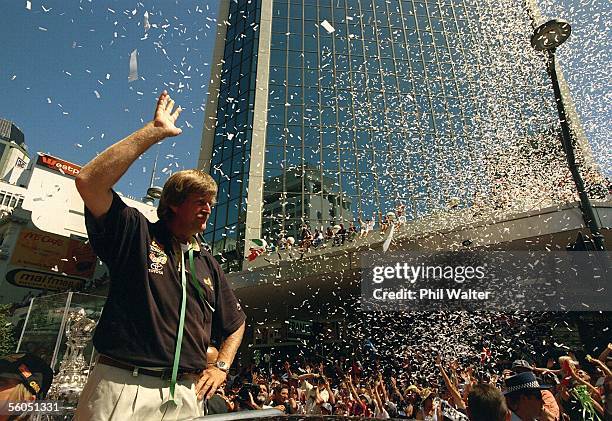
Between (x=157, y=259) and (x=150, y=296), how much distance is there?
152 millimetres

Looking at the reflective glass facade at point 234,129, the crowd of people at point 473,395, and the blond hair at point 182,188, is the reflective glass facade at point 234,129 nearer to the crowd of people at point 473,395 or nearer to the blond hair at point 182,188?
the crowd of people at point 473,395

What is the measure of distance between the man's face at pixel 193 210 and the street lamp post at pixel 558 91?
6.95m

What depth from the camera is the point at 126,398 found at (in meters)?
1.11

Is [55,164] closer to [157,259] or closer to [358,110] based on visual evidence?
[358,110]

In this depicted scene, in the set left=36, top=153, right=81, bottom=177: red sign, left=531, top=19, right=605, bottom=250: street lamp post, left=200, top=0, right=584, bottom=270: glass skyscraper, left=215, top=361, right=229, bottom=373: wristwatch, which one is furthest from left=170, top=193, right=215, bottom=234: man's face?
left=36, top=153, right=81, bottom=177: red sign

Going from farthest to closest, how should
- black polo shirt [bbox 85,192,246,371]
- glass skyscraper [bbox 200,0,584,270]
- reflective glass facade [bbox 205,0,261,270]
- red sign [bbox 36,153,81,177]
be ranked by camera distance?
red sign [bbox 36,153,81,177]
reflective glass facade [bbox 205,0,261,270]
glass skyscraper [bbox 200,0,584,270]
black polo shirt [bbox 85,192,246,371]

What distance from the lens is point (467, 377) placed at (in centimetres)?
682

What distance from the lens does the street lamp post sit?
20.5 feet

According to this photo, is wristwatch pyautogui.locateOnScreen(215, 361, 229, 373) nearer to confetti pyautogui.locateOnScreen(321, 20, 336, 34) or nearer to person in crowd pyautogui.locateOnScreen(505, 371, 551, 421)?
person in crowd pyautogui.locateOnScreen(505, 371, 551, 421)

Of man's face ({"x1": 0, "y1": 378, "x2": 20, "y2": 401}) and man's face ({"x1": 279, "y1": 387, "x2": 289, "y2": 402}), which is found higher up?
man's face ({"x1": 0, "y1": 378, "x2": 20, "y2": 401})

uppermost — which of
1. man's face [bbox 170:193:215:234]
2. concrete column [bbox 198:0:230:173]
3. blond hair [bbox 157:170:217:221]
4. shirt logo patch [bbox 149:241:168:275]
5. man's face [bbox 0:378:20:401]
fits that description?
concrete column [bbox 198:0:230:173]

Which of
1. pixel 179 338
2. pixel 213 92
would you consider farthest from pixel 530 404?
pixel 213 92

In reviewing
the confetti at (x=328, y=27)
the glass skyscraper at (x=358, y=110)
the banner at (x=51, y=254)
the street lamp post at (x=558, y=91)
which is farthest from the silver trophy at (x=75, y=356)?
the banner at (x=51, y=254)

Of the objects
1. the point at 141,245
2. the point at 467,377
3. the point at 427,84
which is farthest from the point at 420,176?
the point at 141,245
